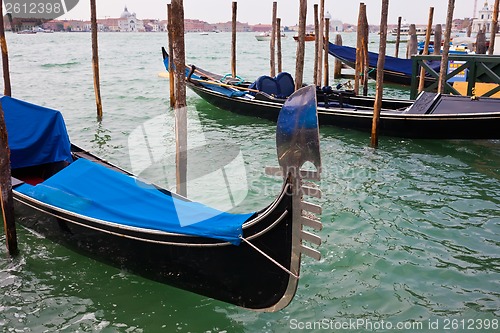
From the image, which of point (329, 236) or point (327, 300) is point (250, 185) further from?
point (327, 300)

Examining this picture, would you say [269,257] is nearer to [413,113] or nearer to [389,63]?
Result: [413,113]

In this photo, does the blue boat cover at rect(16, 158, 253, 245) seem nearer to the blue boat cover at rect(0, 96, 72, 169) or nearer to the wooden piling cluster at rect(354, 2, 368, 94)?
the blue boat cover at rect(0, 96, 72, 169)

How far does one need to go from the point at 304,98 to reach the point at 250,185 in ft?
10.8

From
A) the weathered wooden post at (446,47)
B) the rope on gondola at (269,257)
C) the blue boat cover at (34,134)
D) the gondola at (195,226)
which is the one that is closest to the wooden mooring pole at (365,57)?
the weathered wooden post at (446,47)

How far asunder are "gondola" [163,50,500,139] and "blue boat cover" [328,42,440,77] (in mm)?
4057

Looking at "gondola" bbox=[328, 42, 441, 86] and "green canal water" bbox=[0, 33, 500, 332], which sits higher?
"gondola" bbox=[328, 42, 441, 86]

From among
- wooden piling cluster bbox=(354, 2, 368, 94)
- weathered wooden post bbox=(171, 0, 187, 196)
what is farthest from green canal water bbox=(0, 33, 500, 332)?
wooden piling cluster bbox=(354, 2, 368, 94)

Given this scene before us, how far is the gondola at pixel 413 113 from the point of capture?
6816 mm

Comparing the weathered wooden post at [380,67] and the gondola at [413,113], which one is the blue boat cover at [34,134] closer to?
the weathered wooden post at [380,67]

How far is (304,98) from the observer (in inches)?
96.0

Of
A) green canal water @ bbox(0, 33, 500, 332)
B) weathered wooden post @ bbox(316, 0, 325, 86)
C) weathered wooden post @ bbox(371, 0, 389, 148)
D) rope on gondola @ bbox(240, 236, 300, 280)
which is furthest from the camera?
weathered wooden post @ bbox(316, 0, 325, 86)

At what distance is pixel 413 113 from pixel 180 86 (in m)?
4.27

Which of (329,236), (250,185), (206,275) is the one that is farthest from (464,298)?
(250,185)

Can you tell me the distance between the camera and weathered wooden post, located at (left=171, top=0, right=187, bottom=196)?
4.24 metres
